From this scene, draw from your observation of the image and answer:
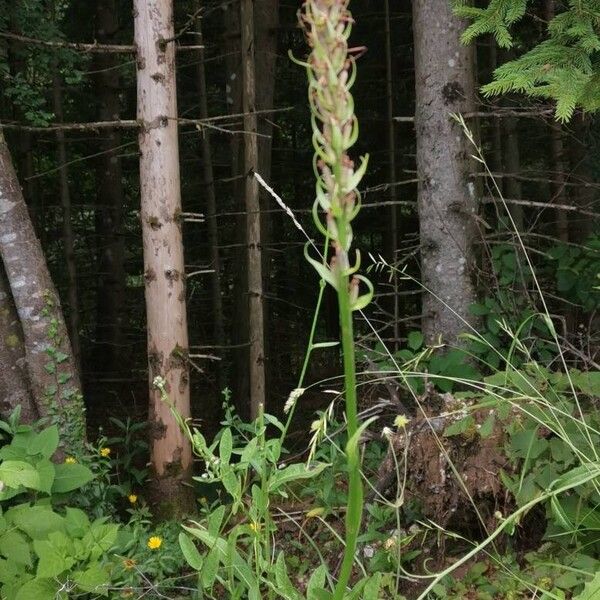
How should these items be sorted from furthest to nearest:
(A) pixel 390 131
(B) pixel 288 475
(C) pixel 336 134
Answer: (A) pixel 390 131 → (B) pixel 288 475 → (C) pixel 336 134

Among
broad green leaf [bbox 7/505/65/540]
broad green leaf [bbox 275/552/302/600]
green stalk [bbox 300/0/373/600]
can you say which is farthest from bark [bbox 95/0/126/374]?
green stalk [bbox 300/0/373/600]

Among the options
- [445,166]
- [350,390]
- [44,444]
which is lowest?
[44,444]

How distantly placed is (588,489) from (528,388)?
1.45ft

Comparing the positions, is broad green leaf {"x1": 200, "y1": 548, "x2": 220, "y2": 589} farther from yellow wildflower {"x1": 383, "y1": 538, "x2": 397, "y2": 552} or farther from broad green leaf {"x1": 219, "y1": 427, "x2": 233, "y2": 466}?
yellow wildflower {"x1": 383, "y1": 538, "x2": 397, "y2": 552}

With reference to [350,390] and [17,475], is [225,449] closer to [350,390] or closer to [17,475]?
[17,475]

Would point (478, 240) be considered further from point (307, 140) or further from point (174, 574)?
point (307, 140)

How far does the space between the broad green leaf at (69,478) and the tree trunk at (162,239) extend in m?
1.32

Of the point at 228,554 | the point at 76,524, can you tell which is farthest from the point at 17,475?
the point at 228,554

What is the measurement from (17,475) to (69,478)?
0.70 m

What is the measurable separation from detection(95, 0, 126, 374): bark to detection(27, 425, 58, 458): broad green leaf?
7774mm

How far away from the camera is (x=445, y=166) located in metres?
5.42

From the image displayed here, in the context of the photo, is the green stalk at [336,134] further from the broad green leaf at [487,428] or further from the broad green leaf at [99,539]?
the broad green leaf at [99,539]

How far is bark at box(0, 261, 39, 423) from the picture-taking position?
447 centimetres

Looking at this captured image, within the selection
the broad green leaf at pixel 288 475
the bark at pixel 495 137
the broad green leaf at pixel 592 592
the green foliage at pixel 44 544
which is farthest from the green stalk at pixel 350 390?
the bark at pixel 495 137
